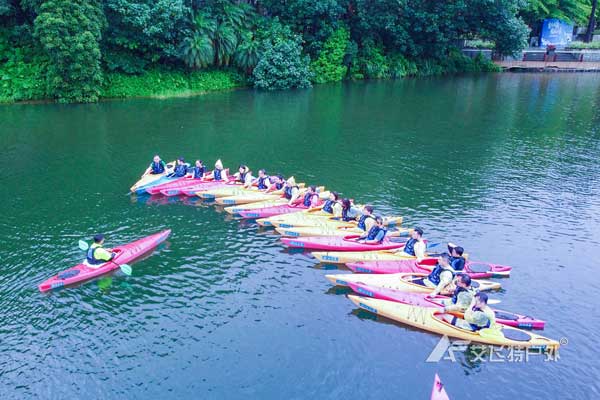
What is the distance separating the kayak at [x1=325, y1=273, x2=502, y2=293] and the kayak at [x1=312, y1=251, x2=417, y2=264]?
4.35 ft

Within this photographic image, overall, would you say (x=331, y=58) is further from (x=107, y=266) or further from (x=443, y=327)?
(x=443, y=327)

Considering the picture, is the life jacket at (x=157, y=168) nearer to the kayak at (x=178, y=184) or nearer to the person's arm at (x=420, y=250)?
the kayak at (x=178, y=184)

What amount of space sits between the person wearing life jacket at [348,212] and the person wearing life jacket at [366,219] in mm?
982

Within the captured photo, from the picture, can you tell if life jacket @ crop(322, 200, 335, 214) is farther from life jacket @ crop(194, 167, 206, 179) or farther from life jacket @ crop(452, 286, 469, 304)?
life jacket @ crop(452, 286, 469, 304)

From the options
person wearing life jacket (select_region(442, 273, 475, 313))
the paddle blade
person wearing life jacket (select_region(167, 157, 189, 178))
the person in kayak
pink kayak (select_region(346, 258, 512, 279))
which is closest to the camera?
person wearing life jacket (select_region(442, 273, 475, 313))

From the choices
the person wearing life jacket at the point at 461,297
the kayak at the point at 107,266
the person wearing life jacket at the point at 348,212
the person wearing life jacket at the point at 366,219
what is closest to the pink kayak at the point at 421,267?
the person wearing life jacket at the point at 366,219

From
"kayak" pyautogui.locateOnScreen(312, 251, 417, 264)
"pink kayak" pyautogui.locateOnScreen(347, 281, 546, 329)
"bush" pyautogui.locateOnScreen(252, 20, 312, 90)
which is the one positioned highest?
"bush" pyautogui.locateOnScreen(252, 20, 312, 90)

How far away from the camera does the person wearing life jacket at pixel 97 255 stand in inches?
685

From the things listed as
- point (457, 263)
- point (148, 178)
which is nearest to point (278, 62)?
point (148, 178)

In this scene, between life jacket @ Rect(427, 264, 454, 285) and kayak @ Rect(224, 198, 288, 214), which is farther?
kayak @ Rect(224, 198, 288, 214)

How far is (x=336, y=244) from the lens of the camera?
19.6 meters

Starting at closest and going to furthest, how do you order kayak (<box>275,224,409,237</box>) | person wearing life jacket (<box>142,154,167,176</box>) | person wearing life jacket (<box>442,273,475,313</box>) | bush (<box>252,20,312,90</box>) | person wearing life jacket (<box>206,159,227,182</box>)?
A: person wearing life jacket (<box>442,273,475,313</box>) → kayak (<box>275,224,409,237</box>) → person wearing life jacket (<box>206,159,227,182</box>) → person wearing life jacket (<box>142,154,167,176</box>) → bush (<box>252,20,312,90</box>)

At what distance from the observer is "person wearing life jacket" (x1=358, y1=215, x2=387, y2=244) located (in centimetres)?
1939

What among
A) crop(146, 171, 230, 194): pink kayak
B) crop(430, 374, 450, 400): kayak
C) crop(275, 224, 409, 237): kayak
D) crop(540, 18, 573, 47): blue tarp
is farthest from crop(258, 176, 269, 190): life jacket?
crop(540, 18, 573, 47): blue tarp
